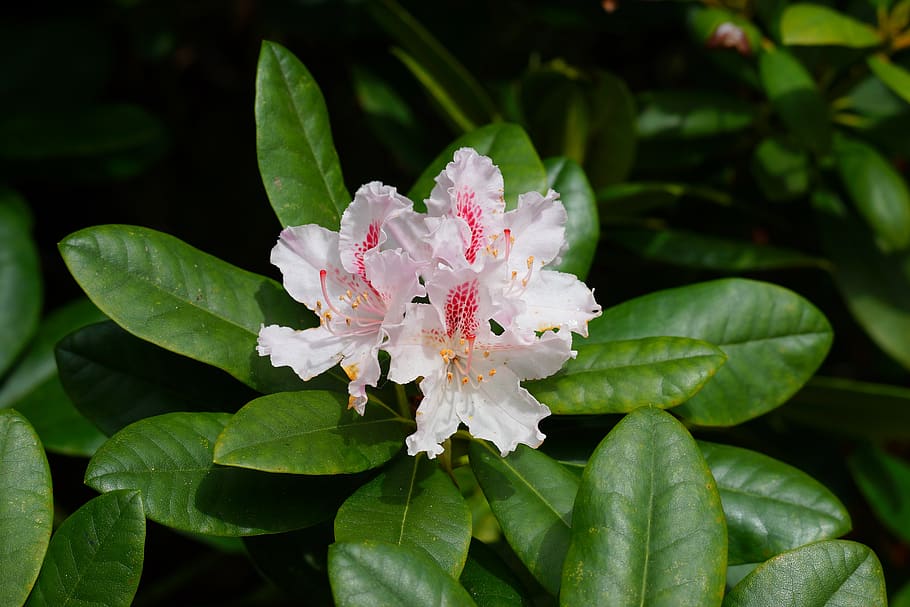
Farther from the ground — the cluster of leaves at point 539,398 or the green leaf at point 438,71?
the green leaf at point 438,71

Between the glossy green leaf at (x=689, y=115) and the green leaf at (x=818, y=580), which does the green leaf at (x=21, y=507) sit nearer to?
the green leaf at (x=818, y=580)

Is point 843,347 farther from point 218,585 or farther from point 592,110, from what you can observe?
point 218,585

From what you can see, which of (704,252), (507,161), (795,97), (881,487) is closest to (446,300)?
(507,161)

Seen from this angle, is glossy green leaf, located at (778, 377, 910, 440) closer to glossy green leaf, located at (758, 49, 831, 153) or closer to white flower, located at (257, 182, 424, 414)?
glossy green leaf, located at (758, 49, 831, 153)

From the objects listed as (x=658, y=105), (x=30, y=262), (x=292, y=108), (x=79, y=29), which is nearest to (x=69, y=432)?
(x=30, y=262)

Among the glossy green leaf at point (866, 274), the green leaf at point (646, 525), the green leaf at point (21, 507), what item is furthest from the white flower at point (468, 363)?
the glossy green leaf at point (866, 274)

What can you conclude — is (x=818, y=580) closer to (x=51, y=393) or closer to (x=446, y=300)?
(x=446, y=300)

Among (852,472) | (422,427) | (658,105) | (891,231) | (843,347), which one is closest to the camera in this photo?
(422,427)
